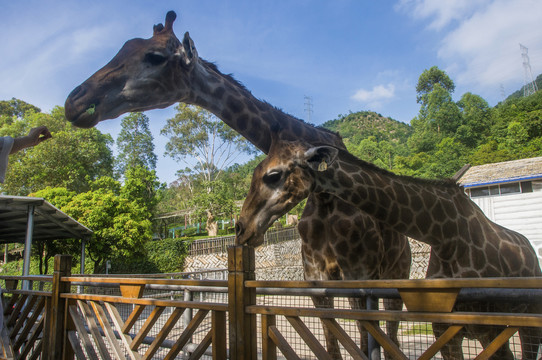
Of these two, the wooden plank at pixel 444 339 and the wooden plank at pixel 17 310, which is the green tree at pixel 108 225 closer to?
the wooden plank at pixel 17 310

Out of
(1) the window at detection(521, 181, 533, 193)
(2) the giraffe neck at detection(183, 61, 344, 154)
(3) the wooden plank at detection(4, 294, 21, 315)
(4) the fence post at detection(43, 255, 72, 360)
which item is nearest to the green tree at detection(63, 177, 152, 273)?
(3) the wooden plank at detection(4, 294, 21, 315)

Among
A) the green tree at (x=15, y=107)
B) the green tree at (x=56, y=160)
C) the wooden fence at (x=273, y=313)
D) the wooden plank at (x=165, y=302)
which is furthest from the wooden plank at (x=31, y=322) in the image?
the green tree at (x=15, y=107)

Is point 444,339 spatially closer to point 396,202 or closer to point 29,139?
point 396,202

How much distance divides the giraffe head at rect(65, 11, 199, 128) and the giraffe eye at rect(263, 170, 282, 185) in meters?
1.26

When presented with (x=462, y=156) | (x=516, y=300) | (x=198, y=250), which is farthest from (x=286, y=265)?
(x=462, y=156)

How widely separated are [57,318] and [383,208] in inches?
119

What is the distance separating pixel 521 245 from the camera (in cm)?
305

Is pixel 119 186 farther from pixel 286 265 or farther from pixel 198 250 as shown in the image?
pixel 286 265

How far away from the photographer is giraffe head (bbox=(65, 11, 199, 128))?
2.88 m

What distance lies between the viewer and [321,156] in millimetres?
2729

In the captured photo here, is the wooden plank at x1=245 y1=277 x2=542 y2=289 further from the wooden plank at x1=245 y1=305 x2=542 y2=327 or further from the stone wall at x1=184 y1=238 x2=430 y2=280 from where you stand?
the stone wall at x1=184 y1=238 x2=430 y2=280

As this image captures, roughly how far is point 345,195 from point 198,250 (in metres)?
20.1

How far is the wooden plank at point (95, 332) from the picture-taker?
9.47ft

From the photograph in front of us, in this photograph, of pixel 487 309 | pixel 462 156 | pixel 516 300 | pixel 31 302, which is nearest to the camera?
pixel 516 300
